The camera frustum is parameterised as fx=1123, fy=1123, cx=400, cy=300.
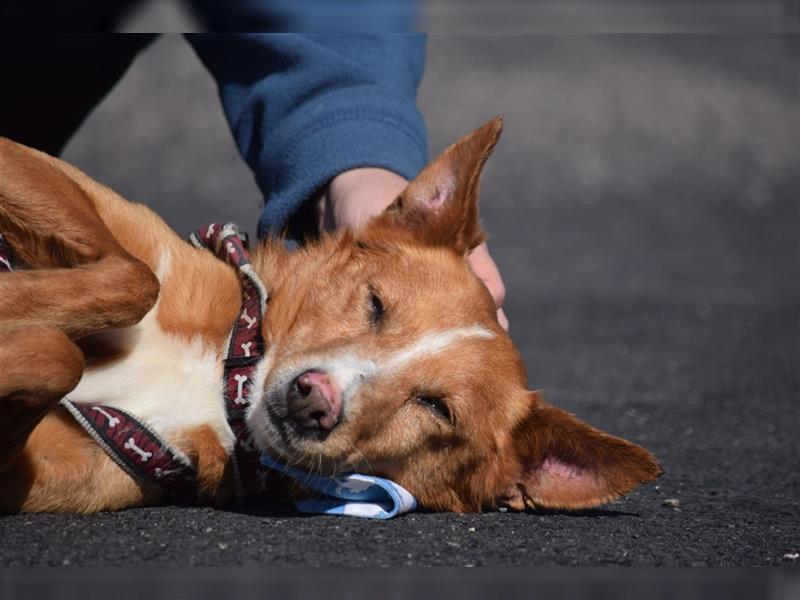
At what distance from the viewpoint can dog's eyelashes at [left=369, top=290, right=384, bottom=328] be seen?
3.71m

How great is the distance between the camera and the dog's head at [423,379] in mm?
3445

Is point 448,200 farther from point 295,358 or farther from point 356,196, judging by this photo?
point 295,358

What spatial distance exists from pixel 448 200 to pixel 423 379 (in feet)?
2.45

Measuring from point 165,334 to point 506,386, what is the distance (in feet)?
3.77

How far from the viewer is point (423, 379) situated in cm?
361

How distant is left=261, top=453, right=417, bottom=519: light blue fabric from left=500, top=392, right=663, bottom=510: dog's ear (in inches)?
19.6

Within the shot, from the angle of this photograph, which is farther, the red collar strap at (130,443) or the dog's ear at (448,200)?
the dog's ear at (448,200)

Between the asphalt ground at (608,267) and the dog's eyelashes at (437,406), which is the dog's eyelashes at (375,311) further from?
the asphalt ground at (608,267)

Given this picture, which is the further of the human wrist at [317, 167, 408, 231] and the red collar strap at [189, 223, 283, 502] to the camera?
the human wrist at [317, 167, 408, 231]

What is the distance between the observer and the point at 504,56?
1591 centimetres

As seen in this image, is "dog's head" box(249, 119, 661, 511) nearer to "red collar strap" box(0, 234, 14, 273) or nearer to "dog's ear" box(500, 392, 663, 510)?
"dog's ear" box(500, 392, 663, 510)

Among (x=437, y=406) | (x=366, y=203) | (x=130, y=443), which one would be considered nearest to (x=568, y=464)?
(x=437, y=406)

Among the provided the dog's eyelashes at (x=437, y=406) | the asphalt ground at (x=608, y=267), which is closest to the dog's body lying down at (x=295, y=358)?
the dog's eyelashes at (x=437, y=406)

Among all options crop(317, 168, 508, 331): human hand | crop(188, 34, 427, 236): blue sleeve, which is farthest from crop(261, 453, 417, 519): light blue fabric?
crop(188, 34, 427, 236): blue sleeve
